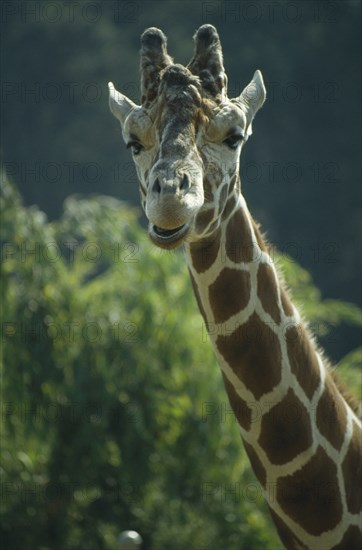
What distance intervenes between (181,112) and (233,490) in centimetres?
499

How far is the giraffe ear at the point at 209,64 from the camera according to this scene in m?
3.57

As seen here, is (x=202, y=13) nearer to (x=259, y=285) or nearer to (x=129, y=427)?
(x=129, y=427)

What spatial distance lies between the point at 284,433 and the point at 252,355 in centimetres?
34

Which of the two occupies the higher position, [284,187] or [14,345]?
[14,345]

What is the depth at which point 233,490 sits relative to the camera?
7.73 metres

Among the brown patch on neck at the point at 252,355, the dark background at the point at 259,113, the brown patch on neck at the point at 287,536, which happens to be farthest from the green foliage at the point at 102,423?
the dark background at the point at 259,113

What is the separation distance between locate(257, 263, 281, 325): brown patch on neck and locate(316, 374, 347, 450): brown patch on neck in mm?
400

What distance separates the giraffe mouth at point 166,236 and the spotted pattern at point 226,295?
44cm

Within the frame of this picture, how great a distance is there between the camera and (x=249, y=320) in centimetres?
360

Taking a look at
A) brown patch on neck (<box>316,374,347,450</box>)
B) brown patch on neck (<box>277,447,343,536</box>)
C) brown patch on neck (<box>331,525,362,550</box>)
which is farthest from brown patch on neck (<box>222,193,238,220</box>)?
brown patch on neck (<box>331,525,362,550</box>)

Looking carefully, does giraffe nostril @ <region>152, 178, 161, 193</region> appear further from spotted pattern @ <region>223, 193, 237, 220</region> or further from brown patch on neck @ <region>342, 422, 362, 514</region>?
brown patch on neck @ <region>342, 422, 362, 514</region>

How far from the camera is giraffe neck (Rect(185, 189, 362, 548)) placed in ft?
11.8

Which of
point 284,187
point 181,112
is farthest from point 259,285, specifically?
point 284,187

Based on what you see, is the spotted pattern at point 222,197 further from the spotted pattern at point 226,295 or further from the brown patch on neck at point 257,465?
the brown patch on neck at point 257,465
